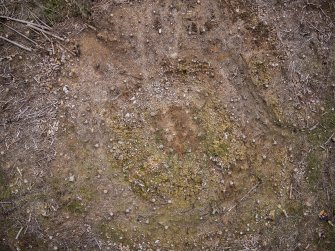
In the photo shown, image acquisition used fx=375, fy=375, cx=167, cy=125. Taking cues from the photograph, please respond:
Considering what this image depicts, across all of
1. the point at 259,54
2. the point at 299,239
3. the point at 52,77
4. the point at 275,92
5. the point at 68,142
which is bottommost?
the point at 299,239

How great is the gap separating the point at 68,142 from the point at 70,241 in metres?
1.75

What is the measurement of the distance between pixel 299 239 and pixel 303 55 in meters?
3.42

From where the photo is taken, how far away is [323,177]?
7016 mm

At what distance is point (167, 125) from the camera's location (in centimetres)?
672

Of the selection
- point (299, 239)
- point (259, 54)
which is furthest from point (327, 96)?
point (299, 239)

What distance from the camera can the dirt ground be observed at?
6582 mm

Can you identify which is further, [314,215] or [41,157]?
[314,215]

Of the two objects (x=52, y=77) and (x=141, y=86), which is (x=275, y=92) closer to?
(x=141, y=86)

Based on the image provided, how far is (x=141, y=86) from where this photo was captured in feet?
22.1

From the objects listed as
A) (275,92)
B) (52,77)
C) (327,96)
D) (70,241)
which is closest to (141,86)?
(52,77)

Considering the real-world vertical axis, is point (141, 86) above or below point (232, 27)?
below

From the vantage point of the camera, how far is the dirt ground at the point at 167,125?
6.58 meters

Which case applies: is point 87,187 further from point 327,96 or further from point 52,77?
point 327,96

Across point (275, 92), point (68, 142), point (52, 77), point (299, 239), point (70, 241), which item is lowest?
point (70, 241)
